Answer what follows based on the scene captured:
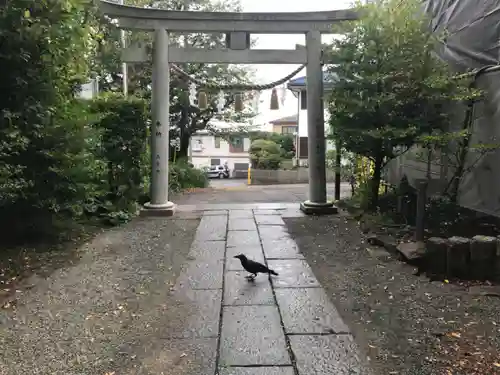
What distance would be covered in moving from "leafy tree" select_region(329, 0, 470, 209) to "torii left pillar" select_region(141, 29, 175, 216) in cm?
286

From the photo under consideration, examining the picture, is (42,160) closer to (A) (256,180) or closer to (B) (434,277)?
(B) (434,277)

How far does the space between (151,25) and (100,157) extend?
7.60 ft

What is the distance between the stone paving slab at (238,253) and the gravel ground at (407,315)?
570 millimetres

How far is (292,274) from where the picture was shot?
4.19 metres

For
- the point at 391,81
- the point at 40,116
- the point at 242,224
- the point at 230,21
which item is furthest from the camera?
the point at 230,21

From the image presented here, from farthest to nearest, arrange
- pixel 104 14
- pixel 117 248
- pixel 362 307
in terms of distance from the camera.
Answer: pixel 104 14 → pixel 117 248 → pixel 362 307

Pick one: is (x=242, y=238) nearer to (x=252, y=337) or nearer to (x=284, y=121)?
(x=252, y=337)

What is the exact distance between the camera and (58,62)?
481 cm

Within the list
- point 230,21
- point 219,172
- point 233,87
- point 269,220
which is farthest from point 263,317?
point 219,172

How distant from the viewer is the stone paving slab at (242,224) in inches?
247

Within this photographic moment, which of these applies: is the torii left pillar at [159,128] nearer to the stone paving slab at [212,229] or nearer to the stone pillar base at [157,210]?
the stone pillar base at [157,210]

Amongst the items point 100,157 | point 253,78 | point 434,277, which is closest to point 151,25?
point 100,157

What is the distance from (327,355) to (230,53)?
5736 millimetres

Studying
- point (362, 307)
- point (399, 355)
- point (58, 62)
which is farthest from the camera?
point (58, 62)
